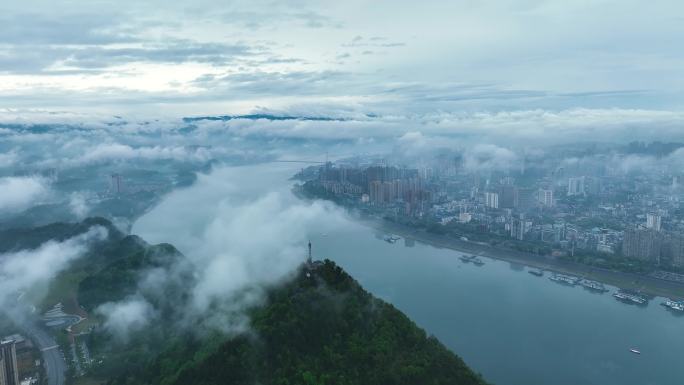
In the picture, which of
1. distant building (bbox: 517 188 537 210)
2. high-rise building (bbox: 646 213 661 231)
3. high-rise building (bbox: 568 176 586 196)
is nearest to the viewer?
high-rise building (bbox: 646 213 661 231)

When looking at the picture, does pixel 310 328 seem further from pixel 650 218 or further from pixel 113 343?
pixel 650 218

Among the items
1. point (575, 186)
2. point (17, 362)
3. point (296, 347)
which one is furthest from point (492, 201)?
point (17, 362)

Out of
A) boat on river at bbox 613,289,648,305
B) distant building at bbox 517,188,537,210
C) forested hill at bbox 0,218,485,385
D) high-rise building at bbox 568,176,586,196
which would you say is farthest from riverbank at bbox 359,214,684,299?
high-rise building at bbox 568,176,586,196

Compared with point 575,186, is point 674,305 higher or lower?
lower

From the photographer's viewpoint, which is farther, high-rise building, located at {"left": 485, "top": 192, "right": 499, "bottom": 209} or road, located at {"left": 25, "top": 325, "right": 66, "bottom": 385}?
high-rise building, located at {"left": 485, "top": 192, "right": 499, "bottom": 209}

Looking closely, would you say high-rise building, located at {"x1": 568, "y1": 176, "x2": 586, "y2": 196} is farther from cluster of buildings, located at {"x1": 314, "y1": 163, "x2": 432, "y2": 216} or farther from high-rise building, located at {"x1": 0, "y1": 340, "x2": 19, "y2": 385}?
high-rise building, located at {"x1": 0, "y1": 340, "x2": 19, "y2": 385}

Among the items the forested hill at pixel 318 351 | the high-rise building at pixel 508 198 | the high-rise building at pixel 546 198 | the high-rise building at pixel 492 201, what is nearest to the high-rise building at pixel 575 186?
the high-rise building at pixel 546 198

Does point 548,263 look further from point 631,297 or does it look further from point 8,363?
point 8,363
